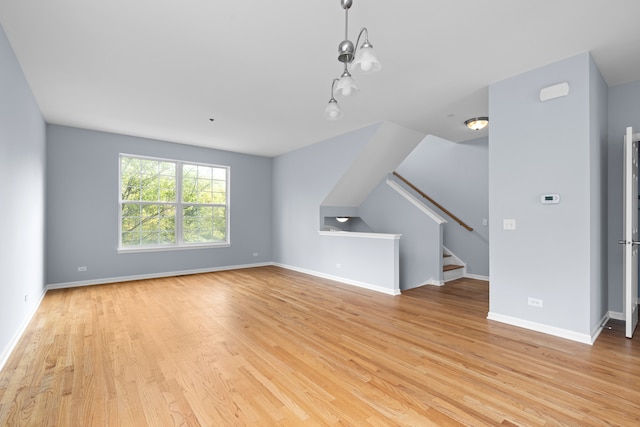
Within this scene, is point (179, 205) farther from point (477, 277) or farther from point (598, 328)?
point (598, 328)

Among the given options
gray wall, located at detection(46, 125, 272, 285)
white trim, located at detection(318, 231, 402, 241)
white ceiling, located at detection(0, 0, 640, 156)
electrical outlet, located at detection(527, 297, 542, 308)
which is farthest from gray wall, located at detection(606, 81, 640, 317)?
gray wall, located at detection(46, 125, 272, 285)

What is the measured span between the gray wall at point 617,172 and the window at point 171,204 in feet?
21.4

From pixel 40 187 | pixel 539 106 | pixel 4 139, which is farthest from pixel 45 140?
pixel 539 106

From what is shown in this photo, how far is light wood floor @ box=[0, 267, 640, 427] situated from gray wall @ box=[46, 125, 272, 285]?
1414mm

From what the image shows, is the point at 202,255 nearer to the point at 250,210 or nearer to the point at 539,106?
the point at 250,210

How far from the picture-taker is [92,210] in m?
5.32

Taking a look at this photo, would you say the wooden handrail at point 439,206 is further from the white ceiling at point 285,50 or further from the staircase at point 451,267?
the white ceiling at point 285,50

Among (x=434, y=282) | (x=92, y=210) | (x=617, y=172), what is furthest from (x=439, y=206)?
(x=92, y=210)

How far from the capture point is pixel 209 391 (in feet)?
6.74

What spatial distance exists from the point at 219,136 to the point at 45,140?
271 centimetres

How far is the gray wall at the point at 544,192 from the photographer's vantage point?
2822 millimetres

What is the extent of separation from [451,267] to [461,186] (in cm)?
176

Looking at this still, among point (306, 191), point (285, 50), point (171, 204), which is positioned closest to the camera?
point (285, 50)

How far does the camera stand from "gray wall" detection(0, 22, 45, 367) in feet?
8.34
